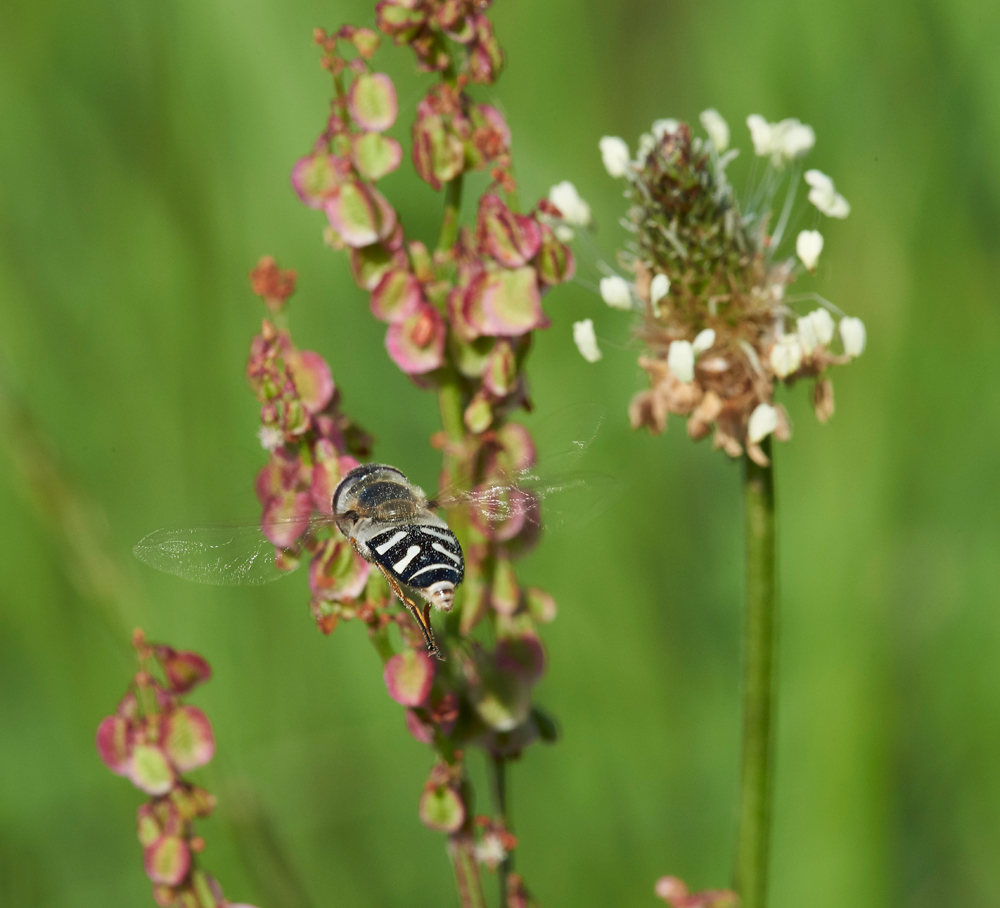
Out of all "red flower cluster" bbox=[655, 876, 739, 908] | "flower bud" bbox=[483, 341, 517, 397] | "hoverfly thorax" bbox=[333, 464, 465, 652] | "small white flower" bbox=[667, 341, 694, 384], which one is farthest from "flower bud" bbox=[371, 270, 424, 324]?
"red flower cluster" bbox=[655, 876, 739, 908]

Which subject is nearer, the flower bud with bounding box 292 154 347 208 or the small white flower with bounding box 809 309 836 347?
the flower bud with bounding box 292 154 347 208

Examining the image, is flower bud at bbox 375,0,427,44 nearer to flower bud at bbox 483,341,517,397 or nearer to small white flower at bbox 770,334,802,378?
flower bud at bbox 483,341,517,397

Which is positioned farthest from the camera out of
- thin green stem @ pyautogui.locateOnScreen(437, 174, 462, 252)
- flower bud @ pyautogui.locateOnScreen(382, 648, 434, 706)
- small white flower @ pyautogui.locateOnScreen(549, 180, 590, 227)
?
small white flower @ pyautogui.locateOnScreen(549, 180, 590, 227)

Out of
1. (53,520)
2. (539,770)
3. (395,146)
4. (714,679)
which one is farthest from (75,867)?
(395,146)

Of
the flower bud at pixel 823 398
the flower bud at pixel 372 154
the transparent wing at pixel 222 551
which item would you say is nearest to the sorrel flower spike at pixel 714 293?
the flower bud at pixel 823 398

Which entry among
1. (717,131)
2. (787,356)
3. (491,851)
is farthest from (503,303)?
(491,851)

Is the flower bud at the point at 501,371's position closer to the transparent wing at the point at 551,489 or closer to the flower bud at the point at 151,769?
the transparent wing at the point at 551,489

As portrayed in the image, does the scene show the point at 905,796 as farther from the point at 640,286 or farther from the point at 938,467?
the point at 640,286

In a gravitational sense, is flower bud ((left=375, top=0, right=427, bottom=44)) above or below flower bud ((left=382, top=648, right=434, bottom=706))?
above
